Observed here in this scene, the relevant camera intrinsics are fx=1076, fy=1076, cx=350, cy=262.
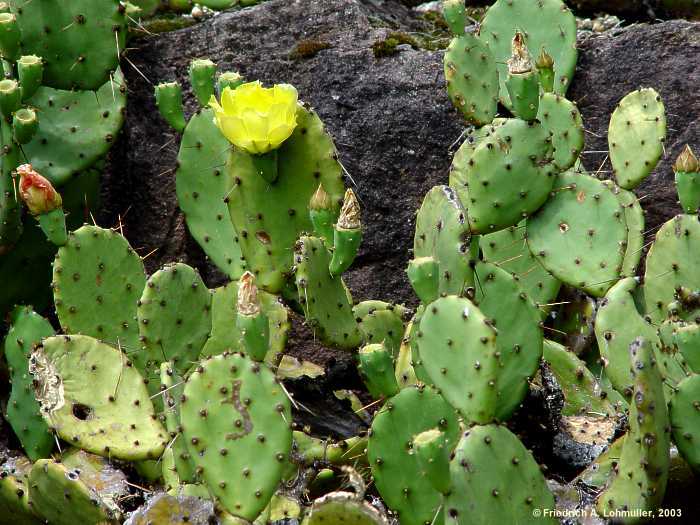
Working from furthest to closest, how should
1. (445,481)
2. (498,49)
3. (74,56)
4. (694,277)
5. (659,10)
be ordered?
(659,10), (498,49), (74,56), (694,277), (445,481)

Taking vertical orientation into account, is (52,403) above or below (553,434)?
above

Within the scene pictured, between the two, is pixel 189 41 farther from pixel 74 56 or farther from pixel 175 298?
pixel 175 298

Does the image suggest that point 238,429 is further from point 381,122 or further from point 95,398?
point 381,122

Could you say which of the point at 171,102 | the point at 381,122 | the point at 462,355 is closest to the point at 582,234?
the point at 462,355

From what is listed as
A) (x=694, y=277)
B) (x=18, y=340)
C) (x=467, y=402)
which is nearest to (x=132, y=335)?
(x=18, y=340)

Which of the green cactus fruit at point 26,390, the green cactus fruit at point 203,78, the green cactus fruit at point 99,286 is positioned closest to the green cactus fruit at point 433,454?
the green cactus fruit at point 99,286

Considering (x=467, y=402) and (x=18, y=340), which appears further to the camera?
(x=18, y=340)

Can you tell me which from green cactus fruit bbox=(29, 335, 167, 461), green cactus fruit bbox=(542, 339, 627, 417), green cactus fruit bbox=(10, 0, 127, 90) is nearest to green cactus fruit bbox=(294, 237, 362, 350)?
green cactus fruit bbox=(29, 335, 167, 461)

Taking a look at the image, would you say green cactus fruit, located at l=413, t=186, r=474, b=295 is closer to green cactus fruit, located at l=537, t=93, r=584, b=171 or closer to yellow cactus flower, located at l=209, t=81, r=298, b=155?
yellow cactus flower, located at l=209, t=81, r=298, b=155
